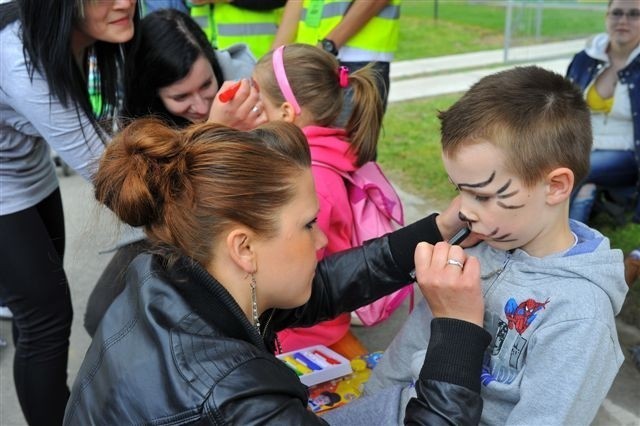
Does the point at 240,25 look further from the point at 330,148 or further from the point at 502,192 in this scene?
the point at 502,192

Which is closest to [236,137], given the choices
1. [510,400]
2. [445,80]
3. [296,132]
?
[296,132]

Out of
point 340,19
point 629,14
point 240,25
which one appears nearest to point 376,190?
point 340,19

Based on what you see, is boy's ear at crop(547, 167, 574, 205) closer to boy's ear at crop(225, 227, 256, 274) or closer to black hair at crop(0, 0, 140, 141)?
boy's ear at crop(225, 227, 256, 274)

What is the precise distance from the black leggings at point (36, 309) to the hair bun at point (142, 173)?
0.80 m

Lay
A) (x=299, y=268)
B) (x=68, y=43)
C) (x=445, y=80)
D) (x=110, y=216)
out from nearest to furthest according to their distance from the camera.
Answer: (x=299, y=268) < (x=110, y=216) < (x=68, y=43) < (x=445, y=80)

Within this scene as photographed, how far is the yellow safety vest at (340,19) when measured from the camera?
3.41 meters

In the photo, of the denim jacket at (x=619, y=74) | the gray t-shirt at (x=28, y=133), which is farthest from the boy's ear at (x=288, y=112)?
the denim jacket at (x=619, y=74)

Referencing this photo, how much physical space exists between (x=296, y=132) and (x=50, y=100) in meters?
0.97

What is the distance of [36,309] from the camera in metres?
2.27

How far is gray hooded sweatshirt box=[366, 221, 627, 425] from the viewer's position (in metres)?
1.50

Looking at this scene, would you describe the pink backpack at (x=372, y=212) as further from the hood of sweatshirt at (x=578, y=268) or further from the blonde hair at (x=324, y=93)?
the hood of sweatshirt at (x=578, y=268)

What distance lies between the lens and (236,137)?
1524mm

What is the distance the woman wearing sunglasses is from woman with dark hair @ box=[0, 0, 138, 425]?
2482 millimetres

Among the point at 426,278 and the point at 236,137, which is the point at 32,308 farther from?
the point at 426,278
